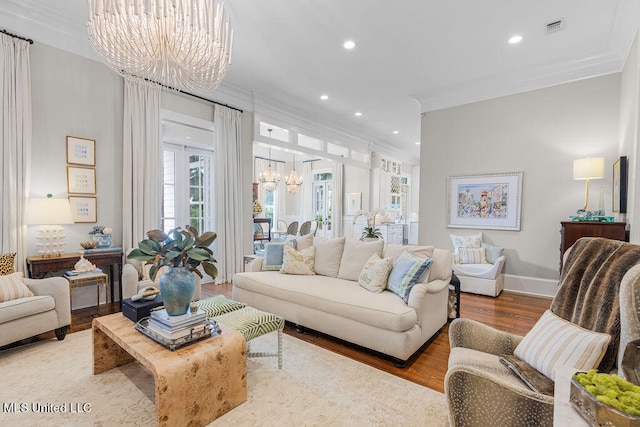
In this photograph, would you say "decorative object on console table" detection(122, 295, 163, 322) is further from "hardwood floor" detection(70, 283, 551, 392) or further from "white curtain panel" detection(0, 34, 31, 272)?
"white curtain panel" detection(0, 34, 31, 272)

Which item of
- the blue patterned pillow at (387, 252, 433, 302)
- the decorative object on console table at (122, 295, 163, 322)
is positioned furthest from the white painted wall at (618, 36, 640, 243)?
the decorative object on console table at (122, 295, 163, 322)

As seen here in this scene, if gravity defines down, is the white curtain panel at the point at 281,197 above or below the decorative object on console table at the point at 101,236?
above

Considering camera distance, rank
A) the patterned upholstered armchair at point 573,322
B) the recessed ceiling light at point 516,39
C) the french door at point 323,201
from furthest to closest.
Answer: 1. the french door at point 323,201
2. the recessed ceiling light at point 516,39
3. the patterned upholstered armchair at point 573,322

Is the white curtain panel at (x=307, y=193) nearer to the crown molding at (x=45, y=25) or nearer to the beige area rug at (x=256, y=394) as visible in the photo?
the crown molding at (x=45, y=25)

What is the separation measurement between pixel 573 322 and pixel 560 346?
0.19m

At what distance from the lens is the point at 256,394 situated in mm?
2027

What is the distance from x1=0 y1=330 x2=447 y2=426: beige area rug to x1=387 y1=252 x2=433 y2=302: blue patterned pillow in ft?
2.33

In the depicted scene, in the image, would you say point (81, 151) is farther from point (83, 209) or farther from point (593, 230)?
point (593, 230)

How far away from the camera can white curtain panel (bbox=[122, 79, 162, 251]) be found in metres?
3.87

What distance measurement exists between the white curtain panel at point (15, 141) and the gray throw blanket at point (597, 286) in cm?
461

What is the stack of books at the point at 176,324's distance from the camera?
1822 millimetres

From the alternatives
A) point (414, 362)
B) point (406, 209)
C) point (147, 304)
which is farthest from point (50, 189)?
point (406, 209)

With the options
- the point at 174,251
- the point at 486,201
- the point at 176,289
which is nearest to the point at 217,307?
the point at 176,289

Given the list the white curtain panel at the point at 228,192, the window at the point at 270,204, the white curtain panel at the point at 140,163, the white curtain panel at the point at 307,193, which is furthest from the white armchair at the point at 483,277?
the window at the point at 270,204
